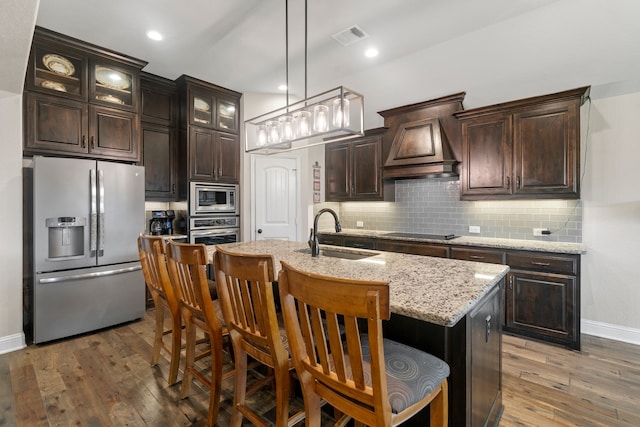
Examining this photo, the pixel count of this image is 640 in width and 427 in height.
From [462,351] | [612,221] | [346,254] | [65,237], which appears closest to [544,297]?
[612,221]

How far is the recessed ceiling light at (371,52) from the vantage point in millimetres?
3330

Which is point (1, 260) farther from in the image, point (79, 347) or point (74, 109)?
point (74, 109)

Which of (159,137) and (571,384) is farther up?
(159,137)

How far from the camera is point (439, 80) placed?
12.1 feet

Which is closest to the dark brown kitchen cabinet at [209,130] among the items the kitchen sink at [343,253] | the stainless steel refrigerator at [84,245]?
the stainless steel refrigerator at [84,245]

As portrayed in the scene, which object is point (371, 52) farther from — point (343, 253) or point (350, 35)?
point (343, 253)

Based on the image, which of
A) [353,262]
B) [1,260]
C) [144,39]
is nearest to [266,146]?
[353,262]

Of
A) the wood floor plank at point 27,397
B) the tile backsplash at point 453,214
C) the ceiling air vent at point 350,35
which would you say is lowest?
the wood floor plank at point 27,397

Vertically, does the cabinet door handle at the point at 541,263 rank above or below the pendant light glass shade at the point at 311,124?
below

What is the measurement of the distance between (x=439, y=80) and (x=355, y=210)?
7.34 ft

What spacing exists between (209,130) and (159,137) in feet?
2.10

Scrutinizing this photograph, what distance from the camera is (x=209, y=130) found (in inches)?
169

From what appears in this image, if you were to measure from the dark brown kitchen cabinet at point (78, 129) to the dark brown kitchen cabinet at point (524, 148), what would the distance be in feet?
12.6

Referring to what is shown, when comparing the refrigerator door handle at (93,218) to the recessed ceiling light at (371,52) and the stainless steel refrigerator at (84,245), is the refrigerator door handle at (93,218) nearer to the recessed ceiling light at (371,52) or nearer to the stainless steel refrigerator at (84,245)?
the stainless steel refrigerator at (84,245)
